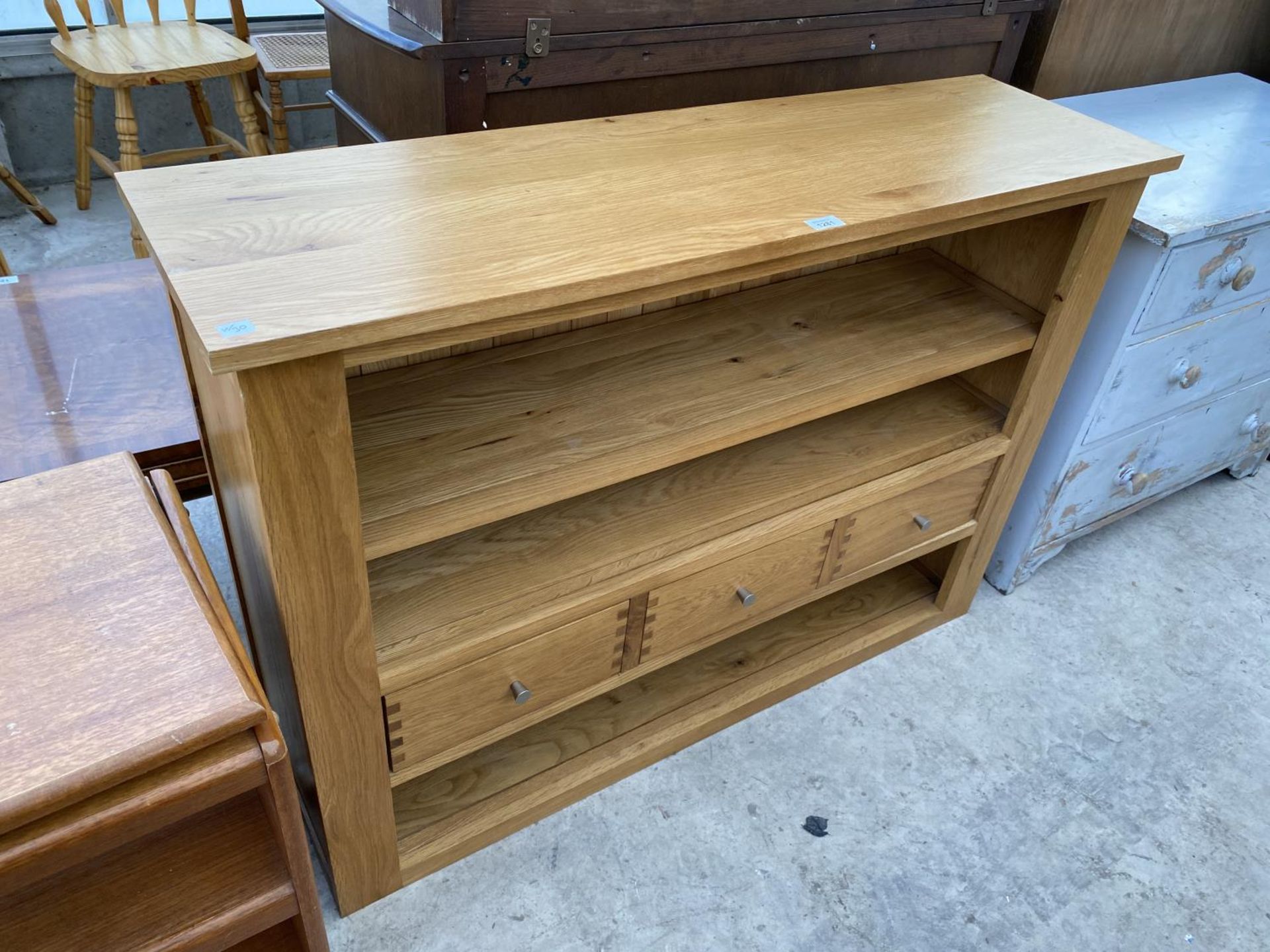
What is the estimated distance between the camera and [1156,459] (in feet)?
6.67

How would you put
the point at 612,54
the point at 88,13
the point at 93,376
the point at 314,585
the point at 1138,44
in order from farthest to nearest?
the point at 88,13 < the point at 1138,44 < the point at 93,376 < the point at 612,54 < the point at 314,585

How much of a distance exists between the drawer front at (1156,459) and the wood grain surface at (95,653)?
1.63 m

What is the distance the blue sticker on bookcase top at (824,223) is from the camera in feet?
3.56

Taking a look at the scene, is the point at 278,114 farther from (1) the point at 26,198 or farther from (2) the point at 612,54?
(2) the point at 612,54

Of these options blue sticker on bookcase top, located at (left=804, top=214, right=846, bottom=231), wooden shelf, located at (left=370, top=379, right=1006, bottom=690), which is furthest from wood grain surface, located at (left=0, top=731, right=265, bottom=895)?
blue sticker on bookcase top, located at (left=804, top=214, right=846, bottom=231)

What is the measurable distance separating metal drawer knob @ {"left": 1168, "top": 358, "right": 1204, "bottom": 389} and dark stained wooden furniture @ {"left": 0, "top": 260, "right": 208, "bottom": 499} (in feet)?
5.85

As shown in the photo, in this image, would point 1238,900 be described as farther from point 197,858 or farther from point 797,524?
point 197,858

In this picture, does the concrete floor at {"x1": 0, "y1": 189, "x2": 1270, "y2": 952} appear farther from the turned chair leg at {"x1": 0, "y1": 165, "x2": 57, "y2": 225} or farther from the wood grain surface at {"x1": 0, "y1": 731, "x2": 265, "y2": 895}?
the turned chair leg at {"x1": 0, "y1": 165, "x2": 57, "y2": 225}

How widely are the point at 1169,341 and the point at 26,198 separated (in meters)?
3.21

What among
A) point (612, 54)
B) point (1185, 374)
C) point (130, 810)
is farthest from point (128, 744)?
point (1185, 374)

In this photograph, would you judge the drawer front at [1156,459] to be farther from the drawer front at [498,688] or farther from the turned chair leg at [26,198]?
the turned chair leg at [26,198]

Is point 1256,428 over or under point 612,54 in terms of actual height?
under

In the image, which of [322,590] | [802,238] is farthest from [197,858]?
[802,238]

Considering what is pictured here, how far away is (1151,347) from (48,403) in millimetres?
1909
